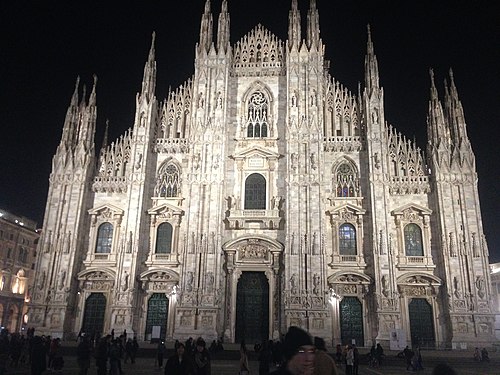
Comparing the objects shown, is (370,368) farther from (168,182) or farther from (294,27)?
(294,27)

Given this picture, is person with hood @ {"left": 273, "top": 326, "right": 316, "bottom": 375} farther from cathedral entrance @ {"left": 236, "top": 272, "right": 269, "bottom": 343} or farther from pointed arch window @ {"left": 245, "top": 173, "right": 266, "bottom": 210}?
pointed arch window @ {"left": 245, "top": 173, "right": 266, "bottom": 210}

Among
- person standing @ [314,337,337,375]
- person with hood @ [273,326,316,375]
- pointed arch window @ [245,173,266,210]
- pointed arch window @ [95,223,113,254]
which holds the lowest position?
person standing @ [314,337,337,375]

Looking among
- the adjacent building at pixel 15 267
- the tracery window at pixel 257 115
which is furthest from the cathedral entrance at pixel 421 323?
the adjacent building at pixel 15 267

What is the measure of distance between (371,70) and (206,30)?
527 inches

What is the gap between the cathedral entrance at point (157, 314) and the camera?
3070cm

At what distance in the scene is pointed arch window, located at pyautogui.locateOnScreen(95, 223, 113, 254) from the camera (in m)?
32.8

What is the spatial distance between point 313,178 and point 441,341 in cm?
1327

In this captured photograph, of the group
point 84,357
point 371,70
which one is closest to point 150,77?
point 371,70

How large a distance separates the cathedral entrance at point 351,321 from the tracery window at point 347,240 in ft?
10.5

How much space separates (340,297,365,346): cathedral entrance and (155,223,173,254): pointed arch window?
41.8ft

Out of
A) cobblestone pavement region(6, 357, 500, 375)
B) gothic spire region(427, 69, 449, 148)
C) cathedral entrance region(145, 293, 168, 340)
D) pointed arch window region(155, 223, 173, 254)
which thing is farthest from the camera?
pointed arch window region(155, 223, 173, 254)

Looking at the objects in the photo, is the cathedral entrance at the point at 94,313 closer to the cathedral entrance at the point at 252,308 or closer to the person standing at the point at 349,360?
the cathedral entrance at the point at 252,308

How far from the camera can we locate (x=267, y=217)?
31.7 metres

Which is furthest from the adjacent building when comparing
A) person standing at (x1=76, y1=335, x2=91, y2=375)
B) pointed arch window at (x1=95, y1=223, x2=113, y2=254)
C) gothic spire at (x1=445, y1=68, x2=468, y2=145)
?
gothic spire at (x1=445, y1=68, x2=468, y2=145)
